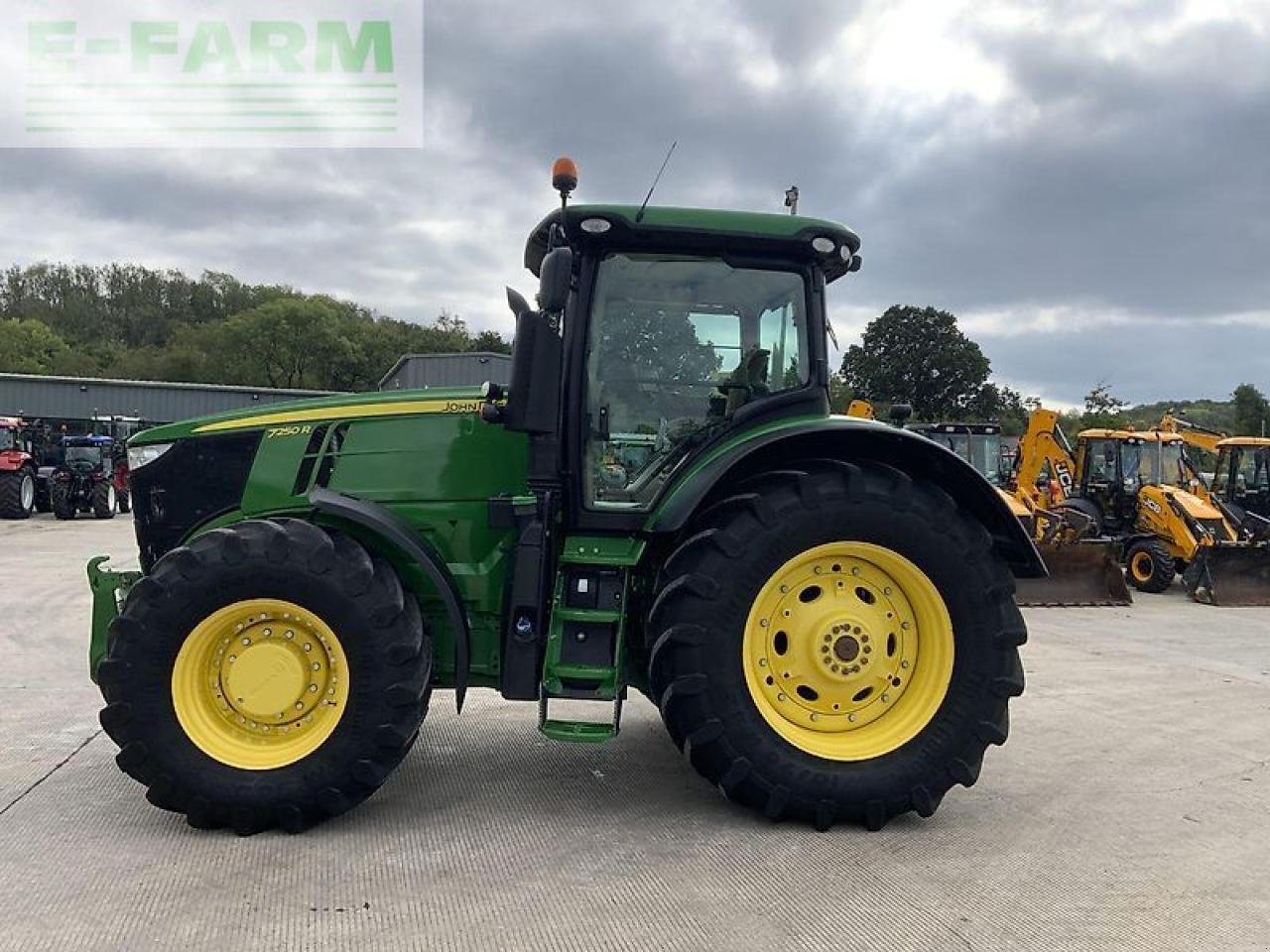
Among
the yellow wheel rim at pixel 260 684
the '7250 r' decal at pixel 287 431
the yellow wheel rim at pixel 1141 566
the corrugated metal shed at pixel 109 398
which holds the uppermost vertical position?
the corrugated metal shed at pixel 109 398

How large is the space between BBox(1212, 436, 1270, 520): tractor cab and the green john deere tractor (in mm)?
13341

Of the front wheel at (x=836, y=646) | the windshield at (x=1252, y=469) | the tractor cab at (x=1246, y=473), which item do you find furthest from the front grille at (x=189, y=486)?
the windshield at (x=1252, y=469)

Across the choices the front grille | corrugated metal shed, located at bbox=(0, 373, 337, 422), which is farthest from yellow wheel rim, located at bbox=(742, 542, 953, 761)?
corrugated metal shed, located at bbox=(0, 373, 337, 422)

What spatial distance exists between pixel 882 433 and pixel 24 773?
12.6 ft

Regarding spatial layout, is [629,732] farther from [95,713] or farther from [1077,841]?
[95,713]

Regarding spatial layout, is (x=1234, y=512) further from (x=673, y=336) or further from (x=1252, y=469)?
(x=673, y=336)

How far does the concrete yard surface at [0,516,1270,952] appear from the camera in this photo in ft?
9.01

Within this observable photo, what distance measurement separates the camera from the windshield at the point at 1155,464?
13.4 metres

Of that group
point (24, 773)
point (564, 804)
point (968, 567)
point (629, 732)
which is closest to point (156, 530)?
point (24, 773)

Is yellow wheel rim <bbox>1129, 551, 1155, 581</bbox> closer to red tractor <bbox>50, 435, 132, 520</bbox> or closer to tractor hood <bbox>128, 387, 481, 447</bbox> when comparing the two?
tractor hood <bbox>128, 387, 481, 447</bbox>

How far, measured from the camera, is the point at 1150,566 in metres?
12.0

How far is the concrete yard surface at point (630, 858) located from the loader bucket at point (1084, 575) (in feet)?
18.1

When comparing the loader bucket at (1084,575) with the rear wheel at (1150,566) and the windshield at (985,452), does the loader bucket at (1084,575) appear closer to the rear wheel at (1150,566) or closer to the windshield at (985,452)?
the rear wheel at (1150,566)

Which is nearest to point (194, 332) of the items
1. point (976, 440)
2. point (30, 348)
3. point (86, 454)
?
point (30, 348)
